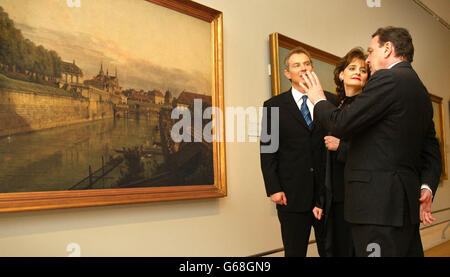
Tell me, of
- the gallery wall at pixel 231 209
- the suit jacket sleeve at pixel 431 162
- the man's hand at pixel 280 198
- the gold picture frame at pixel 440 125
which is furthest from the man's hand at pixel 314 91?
the gold picture frame at pixel 440 125

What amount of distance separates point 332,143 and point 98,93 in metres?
1.85

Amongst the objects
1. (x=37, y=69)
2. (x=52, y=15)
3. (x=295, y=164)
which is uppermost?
(x=52, y=15)

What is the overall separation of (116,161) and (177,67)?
1.07m

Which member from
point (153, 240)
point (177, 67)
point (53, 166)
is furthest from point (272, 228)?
point (53, 166)

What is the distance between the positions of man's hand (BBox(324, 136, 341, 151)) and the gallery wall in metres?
1.22

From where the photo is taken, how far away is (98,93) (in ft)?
10.00

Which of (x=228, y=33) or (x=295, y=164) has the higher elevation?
(x=228, y=33)

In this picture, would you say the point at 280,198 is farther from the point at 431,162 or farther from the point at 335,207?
the point at 431,162

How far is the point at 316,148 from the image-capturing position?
337cm

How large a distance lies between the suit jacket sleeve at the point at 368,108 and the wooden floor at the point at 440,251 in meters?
5.41

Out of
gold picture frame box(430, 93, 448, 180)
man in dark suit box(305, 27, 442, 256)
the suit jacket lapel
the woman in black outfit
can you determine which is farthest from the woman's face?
gold picture frame box(430, 93, 448, 180)

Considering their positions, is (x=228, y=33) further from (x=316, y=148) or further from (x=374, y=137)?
(x=374, y=137)

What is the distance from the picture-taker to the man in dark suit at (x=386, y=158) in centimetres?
240
